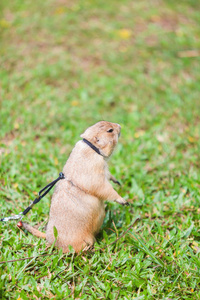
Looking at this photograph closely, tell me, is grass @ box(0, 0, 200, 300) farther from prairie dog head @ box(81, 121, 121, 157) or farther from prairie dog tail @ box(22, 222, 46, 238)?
prairie dog head @ box(81, 121, 121, 157)

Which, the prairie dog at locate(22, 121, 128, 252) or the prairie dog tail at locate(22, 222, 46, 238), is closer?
the prairie dog at locate(22, 121, 128, 252)

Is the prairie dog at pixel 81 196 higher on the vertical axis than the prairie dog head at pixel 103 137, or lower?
lower

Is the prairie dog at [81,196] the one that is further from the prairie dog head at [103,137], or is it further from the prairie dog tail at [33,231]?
the prairie dog tail at [33,231]

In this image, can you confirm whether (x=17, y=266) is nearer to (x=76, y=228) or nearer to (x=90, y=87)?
(x=76, y=228)

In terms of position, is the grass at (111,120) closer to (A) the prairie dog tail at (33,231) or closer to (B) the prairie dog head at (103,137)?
(A) the prairie dog tail at (33,231)

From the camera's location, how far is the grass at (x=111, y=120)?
268cm

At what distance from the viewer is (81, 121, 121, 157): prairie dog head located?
281 cm

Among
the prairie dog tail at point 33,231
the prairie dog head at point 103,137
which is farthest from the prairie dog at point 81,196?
the prairie dog tail at point 33,231

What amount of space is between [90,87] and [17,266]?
3780 millimetres

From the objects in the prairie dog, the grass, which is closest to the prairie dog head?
the prairie dog

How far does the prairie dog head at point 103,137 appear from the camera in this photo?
2.81 metres

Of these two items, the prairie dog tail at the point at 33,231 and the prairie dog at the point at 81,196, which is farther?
the prairie dog tail at the point at 33,231

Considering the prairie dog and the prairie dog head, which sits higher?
the prairie dog head

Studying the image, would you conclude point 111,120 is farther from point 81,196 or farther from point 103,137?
point 81,196
